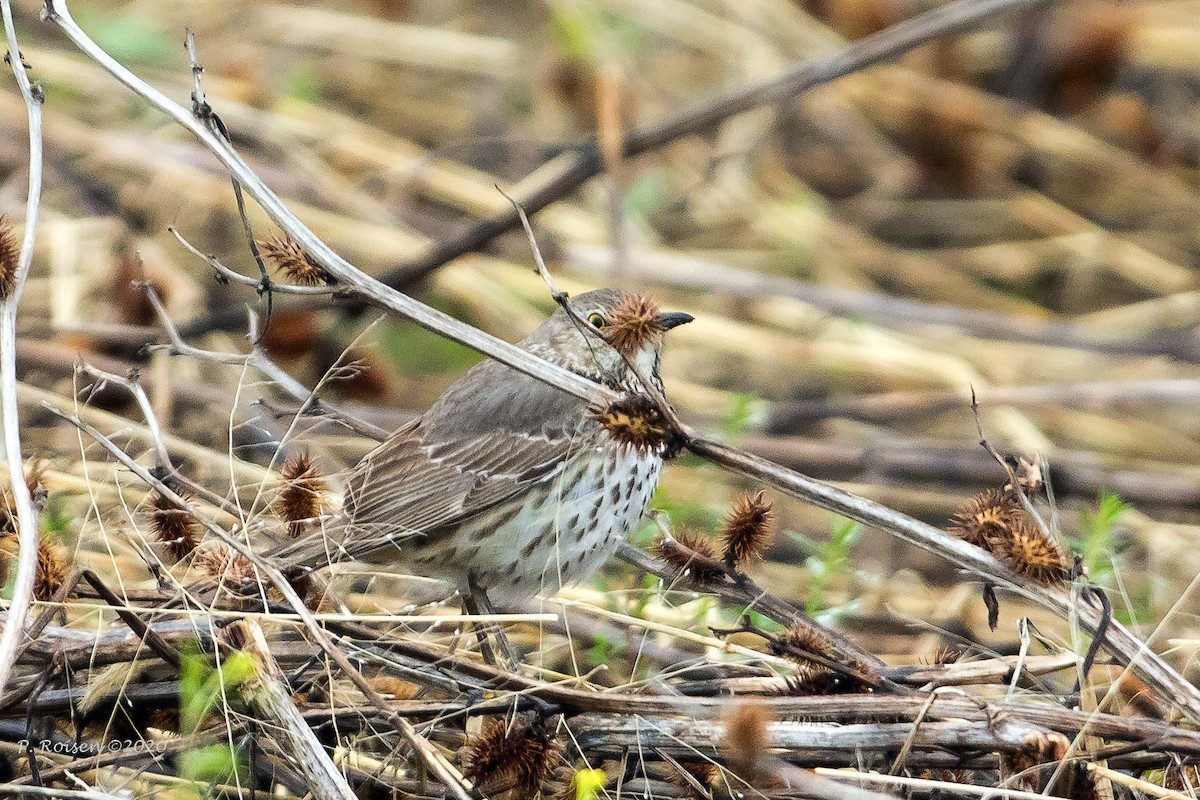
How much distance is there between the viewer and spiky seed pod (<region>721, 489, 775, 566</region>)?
10.1 feet

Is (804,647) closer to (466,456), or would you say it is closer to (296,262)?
(296,262)

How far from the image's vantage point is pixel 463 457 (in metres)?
4.19

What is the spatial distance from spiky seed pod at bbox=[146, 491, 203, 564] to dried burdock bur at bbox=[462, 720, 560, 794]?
0.89 m

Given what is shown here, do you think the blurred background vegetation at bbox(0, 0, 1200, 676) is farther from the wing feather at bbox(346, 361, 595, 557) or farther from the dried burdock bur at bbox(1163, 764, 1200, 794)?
the dried burdock bur at bbox(1163, 764, 1200, 794)

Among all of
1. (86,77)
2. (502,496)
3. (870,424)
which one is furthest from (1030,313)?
(86,77)

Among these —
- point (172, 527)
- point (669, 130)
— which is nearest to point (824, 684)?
point (172, 527)

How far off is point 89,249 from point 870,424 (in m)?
3.88

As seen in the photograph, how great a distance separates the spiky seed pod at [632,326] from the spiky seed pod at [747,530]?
498mm

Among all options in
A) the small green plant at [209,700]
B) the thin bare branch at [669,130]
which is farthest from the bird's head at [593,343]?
the thin bare branch at [669,130]

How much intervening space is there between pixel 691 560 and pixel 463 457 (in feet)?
4.07

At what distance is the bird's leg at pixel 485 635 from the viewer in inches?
140

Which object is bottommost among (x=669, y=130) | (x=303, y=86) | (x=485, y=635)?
(x=485, y=635)

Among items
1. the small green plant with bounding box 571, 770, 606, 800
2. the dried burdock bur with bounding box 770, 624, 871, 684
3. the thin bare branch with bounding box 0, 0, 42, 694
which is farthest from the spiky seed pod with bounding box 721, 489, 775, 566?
the thin bare branch with bounding box 0, 0, 42, 694

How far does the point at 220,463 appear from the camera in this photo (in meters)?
4.52
